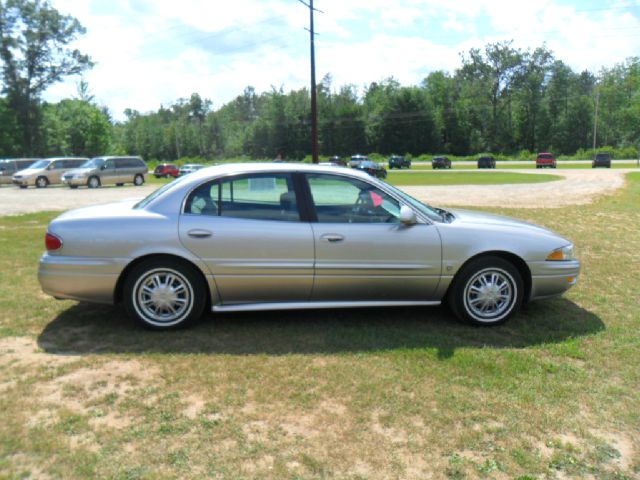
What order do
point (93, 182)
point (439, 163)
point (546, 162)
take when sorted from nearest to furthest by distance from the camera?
point (93, 182) → point (546, 162) → point (439, 163)

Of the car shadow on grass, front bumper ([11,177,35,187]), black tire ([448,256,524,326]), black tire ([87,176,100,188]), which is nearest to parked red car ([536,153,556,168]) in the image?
black tire ([87,176,100,188])

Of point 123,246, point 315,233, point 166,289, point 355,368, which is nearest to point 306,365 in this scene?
point 355,368

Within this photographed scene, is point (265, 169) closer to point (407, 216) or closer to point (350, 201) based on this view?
point (350, 201)

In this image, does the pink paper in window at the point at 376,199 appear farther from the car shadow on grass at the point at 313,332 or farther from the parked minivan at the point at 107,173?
the parked minivan at the point at 107,173

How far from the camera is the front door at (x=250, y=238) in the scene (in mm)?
4605

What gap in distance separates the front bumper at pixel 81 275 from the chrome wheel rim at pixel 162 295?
24 centimetres

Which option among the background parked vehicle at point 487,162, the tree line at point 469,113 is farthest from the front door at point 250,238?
the tree line at point 469,113

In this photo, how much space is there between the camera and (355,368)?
394cm

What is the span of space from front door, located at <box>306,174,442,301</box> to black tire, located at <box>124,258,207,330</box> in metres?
1.08

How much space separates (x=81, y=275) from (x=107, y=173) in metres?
26.7

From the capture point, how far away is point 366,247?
4695 mm

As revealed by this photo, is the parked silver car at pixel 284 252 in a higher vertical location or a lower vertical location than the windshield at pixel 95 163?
lower

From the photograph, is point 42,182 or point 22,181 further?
point 42,182

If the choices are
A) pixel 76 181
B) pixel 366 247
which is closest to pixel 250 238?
pixel 366 247
